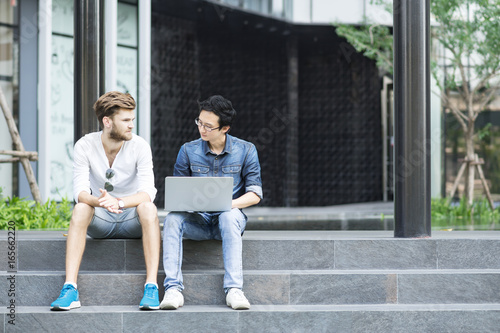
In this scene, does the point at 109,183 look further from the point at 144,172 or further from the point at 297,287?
the point at 297,287

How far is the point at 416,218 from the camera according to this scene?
5.22m

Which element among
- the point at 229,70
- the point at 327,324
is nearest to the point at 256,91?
the point at 229,70

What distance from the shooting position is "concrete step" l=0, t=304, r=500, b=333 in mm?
4219

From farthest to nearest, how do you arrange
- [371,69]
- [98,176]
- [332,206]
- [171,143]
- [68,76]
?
[371,69] → [332,206] → [171,143] → [68,76] → [98,176]

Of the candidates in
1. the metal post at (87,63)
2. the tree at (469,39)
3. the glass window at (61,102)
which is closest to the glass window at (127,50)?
the glass window at (61,102)

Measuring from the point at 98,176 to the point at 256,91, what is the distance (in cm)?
983

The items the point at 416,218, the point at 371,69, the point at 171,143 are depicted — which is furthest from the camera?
the point at 371,69

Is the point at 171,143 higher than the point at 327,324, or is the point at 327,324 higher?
the point at 171,143

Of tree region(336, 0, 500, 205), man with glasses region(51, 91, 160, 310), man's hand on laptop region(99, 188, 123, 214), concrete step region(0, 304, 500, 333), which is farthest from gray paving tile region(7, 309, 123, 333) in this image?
tree region(336, 0, 500, 205)

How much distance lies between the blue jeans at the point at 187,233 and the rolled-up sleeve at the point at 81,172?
64 cm

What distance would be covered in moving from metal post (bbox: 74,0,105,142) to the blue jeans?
1.66 meters

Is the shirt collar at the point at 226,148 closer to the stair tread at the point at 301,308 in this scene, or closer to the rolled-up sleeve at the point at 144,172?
the rolled-up sleeve at the point at 144,172

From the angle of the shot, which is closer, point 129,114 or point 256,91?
point 129,114

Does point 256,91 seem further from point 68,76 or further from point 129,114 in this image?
point 129,114
